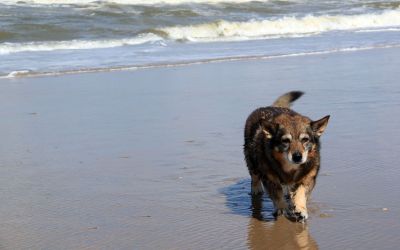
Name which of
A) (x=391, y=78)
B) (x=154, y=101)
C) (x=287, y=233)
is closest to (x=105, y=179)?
(x=287, y=233)

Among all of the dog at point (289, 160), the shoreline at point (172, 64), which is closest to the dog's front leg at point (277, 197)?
the dog at point (289, 160)

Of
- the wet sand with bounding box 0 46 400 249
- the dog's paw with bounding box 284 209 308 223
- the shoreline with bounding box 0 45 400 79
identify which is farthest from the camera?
the shoreline with bounding box 0 45 400 79

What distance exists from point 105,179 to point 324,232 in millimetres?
2056

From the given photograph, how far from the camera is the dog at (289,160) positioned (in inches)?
185

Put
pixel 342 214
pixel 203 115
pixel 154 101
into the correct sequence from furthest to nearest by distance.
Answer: pixel 154 101 < pixel 203 115 < pixel 342 214

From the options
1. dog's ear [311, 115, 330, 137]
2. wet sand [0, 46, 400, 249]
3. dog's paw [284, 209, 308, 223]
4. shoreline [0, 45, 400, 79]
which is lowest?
shoreline [0, 45, 400, 79]

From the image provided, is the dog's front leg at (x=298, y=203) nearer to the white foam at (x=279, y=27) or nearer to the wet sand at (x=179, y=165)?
the wet sand at (x=179, y=165)

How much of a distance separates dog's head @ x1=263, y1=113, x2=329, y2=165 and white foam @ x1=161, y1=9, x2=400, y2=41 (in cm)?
1636

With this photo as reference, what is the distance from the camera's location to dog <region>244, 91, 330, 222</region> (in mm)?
4699

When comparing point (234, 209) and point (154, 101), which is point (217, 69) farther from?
point (234, 209)

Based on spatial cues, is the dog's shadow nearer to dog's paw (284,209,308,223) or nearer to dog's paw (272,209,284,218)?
dog's paw (272,209,284,218)

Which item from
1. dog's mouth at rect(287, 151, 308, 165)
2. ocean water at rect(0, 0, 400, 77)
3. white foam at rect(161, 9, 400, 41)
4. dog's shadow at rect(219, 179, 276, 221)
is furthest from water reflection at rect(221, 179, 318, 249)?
white foam at rect(161, 9, 400, 41)

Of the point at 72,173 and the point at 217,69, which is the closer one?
the point at 72,173

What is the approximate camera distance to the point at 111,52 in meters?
17.0
